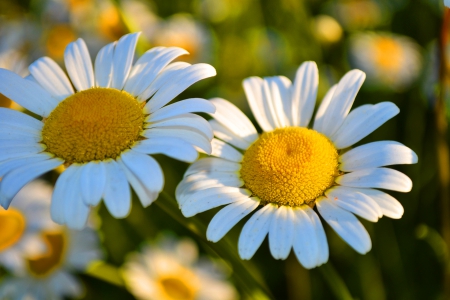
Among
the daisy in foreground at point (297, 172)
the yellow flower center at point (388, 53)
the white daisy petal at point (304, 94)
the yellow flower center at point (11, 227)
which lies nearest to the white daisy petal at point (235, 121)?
the daisy in foreground at point (297, 172)

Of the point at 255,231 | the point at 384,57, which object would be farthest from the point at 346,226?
the point at 384,57

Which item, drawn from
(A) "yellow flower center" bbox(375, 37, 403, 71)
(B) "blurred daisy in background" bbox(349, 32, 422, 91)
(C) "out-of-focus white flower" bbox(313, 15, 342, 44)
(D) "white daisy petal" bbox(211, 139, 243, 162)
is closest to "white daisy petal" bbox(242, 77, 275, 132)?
(D) "white daisy petal" bbox(211, 139, 243, 162)

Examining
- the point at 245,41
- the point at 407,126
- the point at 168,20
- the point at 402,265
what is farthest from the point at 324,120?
the point at 168,20

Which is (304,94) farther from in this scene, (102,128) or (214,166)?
(102,128)

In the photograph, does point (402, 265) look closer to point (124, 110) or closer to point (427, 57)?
point (427, 57)

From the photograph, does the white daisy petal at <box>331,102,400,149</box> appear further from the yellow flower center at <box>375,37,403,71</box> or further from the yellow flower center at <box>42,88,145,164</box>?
the yellow flower center at <box>375,37,403,71</box>
